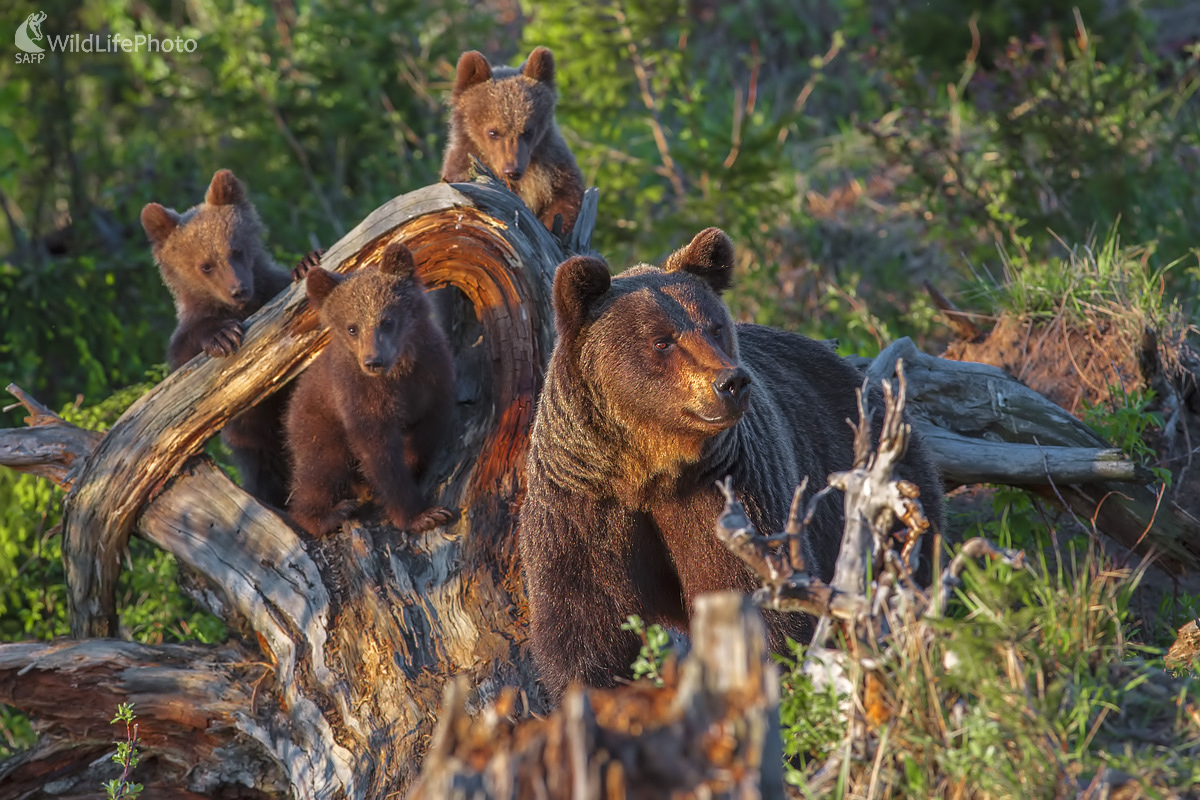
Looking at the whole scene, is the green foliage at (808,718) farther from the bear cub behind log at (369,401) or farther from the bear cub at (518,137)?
the bear cub at (518,137)

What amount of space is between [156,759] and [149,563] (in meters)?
1.69

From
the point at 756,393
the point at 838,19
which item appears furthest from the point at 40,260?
the point at 838,19

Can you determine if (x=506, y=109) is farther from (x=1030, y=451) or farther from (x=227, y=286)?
(x=1030, y=451)

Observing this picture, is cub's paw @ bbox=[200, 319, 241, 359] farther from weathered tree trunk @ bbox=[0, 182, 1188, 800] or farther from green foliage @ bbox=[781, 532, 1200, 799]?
green foliage @ bbox=[781, 532, 1200, 799]

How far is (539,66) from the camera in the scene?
6828mm

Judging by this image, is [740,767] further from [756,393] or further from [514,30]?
[514,30]

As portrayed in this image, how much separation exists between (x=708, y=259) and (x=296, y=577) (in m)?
2.33

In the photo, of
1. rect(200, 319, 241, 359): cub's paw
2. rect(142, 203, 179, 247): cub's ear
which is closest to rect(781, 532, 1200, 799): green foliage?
rect(200, 319, 241, 359): cub's paw

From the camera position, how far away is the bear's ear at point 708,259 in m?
3.97

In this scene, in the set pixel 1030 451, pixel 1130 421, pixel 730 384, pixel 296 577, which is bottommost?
pixel 1130 421

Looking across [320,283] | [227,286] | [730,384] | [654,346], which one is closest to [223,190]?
[227,286]

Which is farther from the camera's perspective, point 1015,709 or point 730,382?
point 730,382

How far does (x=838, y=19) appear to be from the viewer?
551 inches

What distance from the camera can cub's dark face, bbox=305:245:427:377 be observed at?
4898mm
